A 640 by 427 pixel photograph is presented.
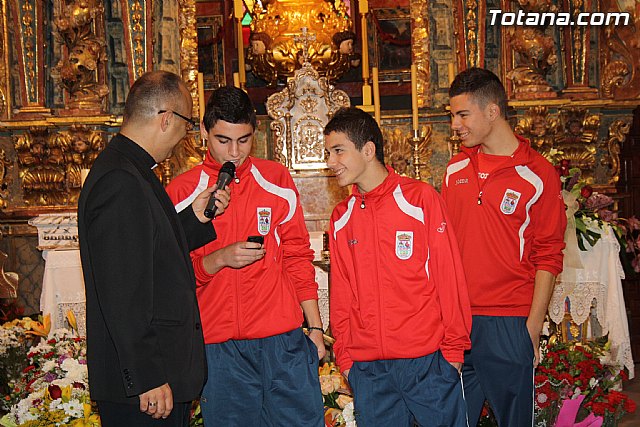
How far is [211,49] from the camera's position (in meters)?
9.09

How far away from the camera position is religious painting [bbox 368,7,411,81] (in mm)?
8961

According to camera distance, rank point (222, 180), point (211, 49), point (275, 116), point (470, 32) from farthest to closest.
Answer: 1. point (211, 49)
2. point (470, 32)
3. point (275, 116)
4. point (222, 180)

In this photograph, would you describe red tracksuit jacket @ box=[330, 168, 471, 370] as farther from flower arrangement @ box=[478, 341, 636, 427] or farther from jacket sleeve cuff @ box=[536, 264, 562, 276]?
flower arrangement @ box=[478, 341, 636, 427]

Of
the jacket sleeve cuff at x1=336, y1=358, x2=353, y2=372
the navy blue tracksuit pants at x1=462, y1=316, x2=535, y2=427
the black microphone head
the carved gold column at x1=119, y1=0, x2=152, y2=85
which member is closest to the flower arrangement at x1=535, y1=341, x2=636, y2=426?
the navy blue tracksuit pants at x1=462, y1=316, x2=535, y2=427

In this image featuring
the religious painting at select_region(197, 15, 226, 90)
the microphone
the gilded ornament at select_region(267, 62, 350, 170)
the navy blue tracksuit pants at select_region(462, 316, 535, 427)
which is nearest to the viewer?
the microphone

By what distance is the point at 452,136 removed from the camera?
23.0 feet

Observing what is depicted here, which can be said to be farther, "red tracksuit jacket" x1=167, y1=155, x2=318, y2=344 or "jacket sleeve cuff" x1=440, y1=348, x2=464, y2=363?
"red tracksuit jacket" x1=167, y1=155, x2=318, y2=344

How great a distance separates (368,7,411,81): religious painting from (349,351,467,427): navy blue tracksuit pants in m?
6.16

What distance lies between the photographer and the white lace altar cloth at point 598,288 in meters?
5.50

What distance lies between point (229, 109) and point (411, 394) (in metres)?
1.23

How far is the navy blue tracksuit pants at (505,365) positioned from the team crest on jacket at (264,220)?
912mm

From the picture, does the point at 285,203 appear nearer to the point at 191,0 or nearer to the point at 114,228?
the point at 114,228

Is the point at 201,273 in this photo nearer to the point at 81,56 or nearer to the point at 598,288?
the point at 598,288

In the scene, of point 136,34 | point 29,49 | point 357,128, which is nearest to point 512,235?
point 357,128
